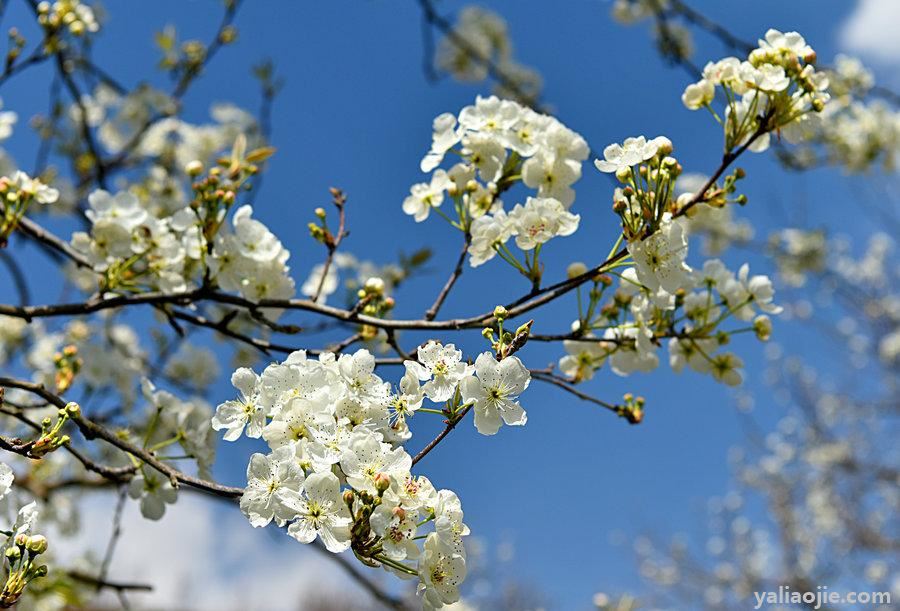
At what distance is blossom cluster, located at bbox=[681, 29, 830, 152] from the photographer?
66.8 inches

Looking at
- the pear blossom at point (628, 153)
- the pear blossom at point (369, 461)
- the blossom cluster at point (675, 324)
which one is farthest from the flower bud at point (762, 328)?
the pear blossom at point (369, 461)

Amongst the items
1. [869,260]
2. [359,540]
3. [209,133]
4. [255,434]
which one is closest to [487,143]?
[255,434]

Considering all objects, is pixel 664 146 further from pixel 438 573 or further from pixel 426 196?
pixel 438 573

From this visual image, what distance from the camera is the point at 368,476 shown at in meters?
1.14

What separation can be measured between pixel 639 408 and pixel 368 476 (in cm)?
89

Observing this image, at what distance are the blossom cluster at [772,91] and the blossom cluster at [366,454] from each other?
904mm

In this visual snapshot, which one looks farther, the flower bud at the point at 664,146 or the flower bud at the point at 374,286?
the flower bud at the point at 374,286

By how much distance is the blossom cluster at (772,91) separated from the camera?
1.70 metres

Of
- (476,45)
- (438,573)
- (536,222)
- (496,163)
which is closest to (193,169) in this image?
(496,163)

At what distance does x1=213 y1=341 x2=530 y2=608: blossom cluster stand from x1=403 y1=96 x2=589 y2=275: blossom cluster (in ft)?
1.57

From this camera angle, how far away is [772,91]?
5.55ft

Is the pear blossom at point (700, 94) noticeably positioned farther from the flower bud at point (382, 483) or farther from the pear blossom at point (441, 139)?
the flower bud at point (382, 483)

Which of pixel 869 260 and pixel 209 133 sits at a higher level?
pixel 869 260

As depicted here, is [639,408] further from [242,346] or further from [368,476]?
[242,346]
